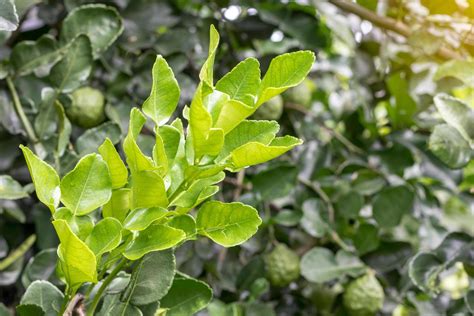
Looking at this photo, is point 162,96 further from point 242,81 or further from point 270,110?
point 270,110

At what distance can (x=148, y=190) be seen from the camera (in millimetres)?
541

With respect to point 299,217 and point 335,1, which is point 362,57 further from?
point 299,217

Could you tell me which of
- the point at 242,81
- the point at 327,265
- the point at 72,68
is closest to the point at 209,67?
the point at 242,81

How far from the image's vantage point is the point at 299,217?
1.06m

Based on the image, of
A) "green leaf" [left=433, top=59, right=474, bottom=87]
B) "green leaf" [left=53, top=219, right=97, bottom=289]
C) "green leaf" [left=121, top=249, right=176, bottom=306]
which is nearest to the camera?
"green leaf" [left=53, top=219, right=97, bottom=289]

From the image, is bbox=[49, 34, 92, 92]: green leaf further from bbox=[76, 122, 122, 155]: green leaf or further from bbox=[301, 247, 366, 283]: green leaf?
bbox=[301, 247, 366, 283]: green leaf

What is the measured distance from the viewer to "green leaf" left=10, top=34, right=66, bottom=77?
88 centimetres

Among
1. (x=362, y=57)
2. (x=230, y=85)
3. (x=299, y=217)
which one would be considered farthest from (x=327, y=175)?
(x=230, y=85)

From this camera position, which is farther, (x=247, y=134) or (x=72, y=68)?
(x=72, y=68)

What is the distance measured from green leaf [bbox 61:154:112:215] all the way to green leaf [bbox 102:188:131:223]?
3 cm

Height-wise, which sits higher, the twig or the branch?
the branch

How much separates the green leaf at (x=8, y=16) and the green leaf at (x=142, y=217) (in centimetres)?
24

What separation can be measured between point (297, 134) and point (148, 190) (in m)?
0.70

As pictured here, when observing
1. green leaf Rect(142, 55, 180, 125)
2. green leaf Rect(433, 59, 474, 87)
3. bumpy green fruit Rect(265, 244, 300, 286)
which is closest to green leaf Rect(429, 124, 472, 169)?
green leaf Rect(433, 59, 474, 87)
